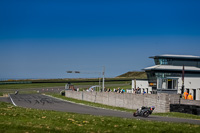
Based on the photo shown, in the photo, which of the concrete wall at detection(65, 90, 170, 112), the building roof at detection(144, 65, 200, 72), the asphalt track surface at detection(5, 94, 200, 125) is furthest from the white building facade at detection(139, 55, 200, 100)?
the asphalt track surface at detection(5, 94, 200, 125)

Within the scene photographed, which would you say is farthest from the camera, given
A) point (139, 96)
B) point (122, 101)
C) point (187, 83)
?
point (187, 83)

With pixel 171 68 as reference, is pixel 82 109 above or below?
below

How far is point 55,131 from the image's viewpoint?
515 inches

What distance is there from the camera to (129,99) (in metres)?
46.2

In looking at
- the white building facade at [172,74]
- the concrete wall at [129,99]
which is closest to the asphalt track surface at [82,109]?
the concrete wall at [129,99]

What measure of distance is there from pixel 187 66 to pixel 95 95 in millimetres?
27648

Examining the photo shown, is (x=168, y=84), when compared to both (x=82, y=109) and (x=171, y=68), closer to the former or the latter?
(x=171, y=68)

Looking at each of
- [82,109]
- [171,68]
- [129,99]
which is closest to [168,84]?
[171,68]

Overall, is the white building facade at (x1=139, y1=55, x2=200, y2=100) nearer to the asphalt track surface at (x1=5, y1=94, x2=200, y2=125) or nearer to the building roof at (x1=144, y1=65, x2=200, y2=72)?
the building roof at (x1=144, y1=65, x2=200, y2=72)

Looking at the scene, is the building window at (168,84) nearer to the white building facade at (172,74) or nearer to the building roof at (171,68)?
the white building facade at (172,74)

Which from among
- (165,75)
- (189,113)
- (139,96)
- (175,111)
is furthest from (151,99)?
(165,75)

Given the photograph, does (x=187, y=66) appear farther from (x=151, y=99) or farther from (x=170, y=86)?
(x=151, y=99)

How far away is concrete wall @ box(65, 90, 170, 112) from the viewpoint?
35.1 m

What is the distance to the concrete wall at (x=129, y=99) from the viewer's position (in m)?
35.1
